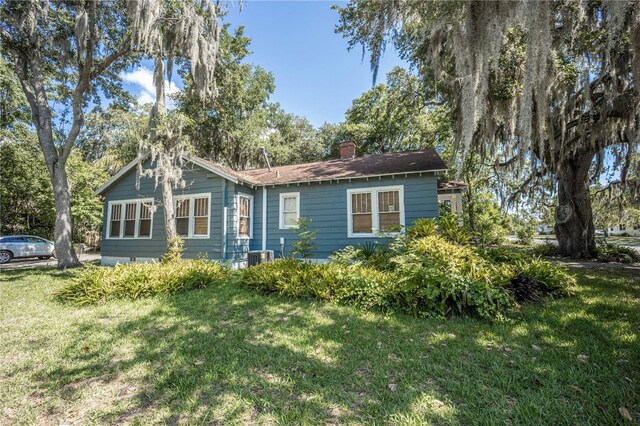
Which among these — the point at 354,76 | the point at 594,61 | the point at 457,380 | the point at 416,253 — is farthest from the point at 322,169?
the point at 457,380

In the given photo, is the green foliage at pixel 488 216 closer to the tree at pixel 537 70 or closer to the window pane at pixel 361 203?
the tree at pixel 537 70

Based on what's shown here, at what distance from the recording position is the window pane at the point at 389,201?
9.18 m

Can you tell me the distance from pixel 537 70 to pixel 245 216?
360 inches

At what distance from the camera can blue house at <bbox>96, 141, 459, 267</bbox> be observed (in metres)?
9.15

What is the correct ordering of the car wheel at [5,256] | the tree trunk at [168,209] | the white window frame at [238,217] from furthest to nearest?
the car wheel at [5,256], the white window frame at [238,217], the tree trunk at [168,209]

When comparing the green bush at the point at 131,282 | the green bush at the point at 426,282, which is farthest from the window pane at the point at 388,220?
the green bush at the point at 131,282

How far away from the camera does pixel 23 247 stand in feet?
44.5

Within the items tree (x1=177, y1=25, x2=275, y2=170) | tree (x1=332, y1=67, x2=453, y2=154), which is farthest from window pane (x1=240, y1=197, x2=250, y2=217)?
tree (x1=332, y1=67, x2=453, y2=154)

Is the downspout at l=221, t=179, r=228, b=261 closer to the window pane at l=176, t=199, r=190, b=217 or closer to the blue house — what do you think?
the blue house

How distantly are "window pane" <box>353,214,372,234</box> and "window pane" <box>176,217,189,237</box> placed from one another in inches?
248

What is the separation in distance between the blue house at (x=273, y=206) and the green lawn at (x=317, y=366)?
4.91 m

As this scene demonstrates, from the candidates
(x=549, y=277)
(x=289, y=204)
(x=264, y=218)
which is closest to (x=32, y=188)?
(x=264, y=218)

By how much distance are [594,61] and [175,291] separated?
11591 mm

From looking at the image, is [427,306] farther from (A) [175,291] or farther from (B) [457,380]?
(A) [175,291]
